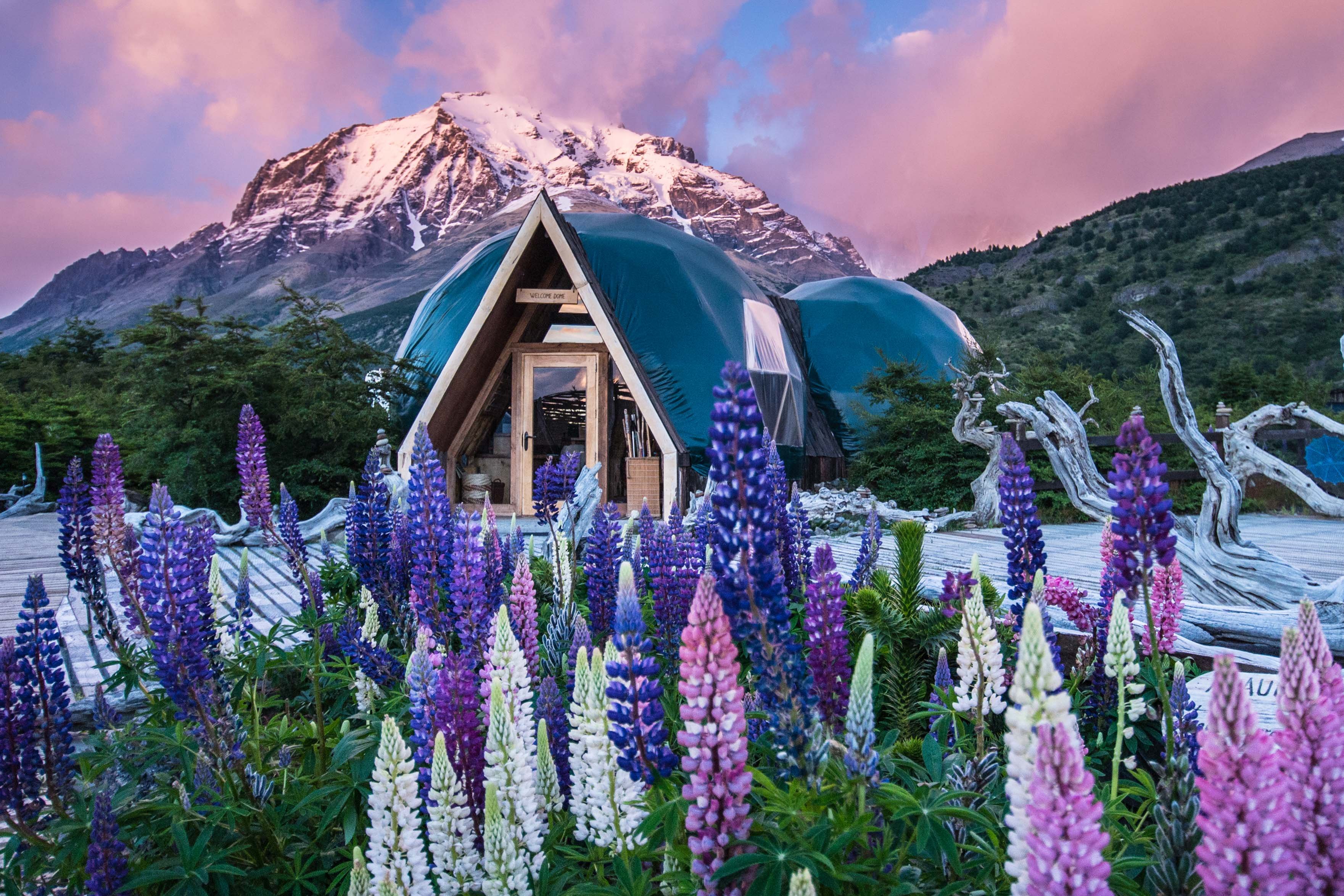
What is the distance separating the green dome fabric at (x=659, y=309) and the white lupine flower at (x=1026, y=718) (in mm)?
9347

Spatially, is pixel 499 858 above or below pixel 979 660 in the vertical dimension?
below

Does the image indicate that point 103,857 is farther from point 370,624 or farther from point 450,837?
point 370,624

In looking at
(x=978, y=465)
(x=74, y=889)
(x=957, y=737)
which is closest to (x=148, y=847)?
(x=74, y=889)

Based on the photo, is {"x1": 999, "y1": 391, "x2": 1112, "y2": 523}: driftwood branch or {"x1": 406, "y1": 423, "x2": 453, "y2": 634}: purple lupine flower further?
{"x1": 999, "y1": 391, "x2": 1112, "y2": 523}: driftwood branch

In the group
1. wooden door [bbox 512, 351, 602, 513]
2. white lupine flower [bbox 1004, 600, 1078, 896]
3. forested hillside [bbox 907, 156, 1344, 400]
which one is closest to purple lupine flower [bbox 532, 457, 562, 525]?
white lupine flower [bbox 1004, 600, 1078, 896]

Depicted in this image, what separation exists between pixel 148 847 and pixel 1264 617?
4.92 m

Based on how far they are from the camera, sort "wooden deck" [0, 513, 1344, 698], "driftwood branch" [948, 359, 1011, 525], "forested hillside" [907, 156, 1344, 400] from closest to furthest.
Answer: "wooden deck" [0, 513, 1344, 698]
"driftwood branch" [948, 359, 1011, 525]
"forested hillside" [907, 156, 1344, 400]

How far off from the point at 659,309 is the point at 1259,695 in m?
9.65

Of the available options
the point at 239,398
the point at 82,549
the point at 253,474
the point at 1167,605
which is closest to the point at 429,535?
the point at 253,474

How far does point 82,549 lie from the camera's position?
293 centimetres

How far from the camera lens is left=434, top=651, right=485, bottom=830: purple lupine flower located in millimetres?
1641

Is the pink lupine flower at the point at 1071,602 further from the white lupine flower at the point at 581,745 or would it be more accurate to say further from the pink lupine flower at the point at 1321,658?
the white lupine flower at the point at 581,745

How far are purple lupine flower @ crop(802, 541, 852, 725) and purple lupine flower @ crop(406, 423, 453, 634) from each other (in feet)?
3.90

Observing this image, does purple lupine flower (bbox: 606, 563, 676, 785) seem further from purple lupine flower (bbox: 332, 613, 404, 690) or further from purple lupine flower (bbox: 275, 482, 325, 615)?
purple lupine flower (bbox: 275, 482, 325, 615)
